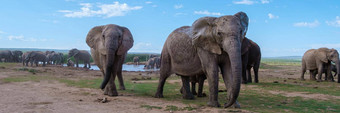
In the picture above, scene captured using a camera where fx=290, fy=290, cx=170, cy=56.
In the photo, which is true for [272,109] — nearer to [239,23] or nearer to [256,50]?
[239,23]

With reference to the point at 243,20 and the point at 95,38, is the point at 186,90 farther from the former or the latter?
the point at 95,38

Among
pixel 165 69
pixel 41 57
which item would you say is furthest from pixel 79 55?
pixel 165 69

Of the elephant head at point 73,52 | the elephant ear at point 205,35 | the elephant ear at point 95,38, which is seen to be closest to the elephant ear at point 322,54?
the elephant ear at point 205,35

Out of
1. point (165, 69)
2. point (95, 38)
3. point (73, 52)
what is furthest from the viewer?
point (73, 52)

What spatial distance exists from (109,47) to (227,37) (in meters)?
3.81

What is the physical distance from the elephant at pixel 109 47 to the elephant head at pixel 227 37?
2.62m

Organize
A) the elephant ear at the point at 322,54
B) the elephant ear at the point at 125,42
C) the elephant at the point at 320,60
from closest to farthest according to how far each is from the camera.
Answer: the elephant ear at the point at 125,42 → the elephant at the point at 320,60 → the elephant ear at the point at 322,54

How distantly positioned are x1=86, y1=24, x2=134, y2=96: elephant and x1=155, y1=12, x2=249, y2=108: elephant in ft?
4.62

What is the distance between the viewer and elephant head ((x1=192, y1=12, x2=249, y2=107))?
246 inches

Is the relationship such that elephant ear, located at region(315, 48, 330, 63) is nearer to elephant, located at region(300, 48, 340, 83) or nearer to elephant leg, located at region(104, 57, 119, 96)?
elephant, located at region(300, 48, 340, 83)

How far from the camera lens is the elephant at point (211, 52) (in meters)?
6.45

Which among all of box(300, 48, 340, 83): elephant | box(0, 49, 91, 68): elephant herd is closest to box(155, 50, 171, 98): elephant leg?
box(300, 48, 340, 83): elephant

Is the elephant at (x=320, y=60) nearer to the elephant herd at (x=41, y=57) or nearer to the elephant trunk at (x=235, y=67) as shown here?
the elephant trunk at (x=235, y=67)

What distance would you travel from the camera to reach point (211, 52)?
7.40 m
